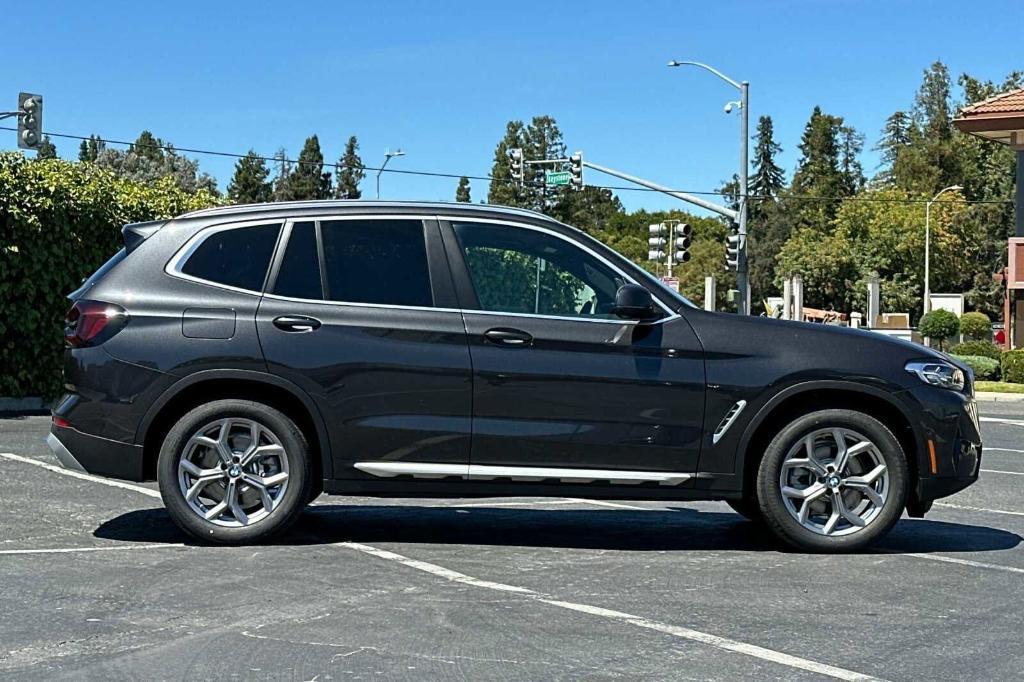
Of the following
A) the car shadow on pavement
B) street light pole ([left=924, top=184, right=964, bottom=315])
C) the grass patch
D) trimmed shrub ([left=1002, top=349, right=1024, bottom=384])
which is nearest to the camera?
the car shadow on pavement

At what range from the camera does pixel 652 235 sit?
30438mm

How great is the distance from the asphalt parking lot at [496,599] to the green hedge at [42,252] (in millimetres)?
8430

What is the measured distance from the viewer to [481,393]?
688cm

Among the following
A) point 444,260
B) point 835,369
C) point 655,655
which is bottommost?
point 655,655

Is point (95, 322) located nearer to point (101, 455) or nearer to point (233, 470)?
point (101, 455)

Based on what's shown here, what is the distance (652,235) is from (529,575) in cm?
2454

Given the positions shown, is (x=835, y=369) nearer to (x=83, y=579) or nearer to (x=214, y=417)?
(x=214, y=417)

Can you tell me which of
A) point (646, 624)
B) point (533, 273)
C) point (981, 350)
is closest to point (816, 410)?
point (533, 273)

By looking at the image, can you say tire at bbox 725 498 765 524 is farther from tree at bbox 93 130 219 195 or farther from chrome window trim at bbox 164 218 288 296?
tree at bbox 93 130 219 195

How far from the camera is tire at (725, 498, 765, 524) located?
722cm

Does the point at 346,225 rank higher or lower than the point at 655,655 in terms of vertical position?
higher

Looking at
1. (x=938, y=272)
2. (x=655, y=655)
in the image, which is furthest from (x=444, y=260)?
(x=938, y=272)

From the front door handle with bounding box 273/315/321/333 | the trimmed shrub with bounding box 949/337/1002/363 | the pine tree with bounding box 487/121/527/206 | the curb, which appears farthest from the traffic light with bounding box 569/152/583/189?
the pine tree with bounding box 487/121/527/206

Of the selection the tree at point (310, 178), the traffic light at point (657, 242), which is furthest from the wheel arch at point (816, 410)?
the tree at point (310, 178)
